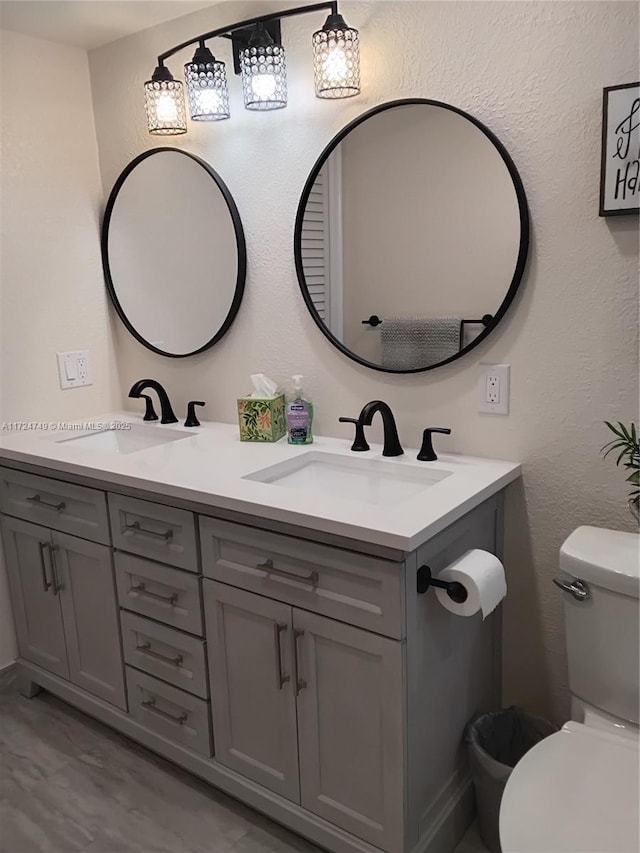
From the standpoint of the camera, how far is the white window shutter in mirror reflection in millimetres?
1965

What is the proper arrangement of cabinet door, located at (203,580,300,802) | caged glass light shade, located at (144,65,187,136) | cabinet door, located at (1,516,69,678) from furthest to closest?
cabinet door, located at (1,516,69,678)
caged glass light shade, located at (144,65,187,136)
cabinet door, located at (203,580,300,802)

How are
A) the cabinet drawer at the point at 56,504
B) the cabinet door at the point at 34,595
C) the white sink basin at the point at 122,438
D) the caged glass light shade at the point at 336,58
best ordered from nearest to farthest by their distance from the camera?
the caged glass light shade at the point at 336,58
the cabinet drawer at the point at 56,504
the cabinet door at the point at 34,595
the white sink basin at the point at 122,438

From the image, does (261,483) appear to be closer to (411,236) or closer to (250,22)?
(411,236)

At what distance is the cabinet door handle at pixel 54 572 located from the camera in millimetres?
2131

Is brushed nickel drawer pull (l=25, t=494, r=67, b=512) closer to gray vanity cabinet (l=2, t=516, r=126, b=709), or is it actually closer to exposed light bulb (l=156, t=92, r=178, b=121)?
gray vanity cabinet (l=2, t=516, r=126, b=709)

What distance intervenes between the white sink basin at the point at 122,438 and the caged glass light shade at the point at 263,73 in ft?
3.48

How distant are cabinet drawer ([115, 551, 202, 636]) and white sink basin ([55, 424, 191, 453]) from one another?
51 centimetres

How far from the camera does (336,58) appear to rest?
1760 mm

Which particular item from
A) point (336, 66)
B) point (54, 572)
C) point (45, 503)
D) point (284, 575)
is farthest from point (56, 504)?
point (336, 66)

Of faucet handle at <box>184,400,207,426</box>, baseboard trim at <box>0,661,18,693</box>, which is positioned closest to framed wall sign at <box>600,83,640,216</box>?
faucet handle at <box>184,400,207,426</box>

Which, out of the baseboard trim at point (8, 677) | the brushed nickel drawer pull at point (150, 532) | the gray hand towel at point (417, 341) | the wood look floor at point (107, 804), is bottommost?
the wood look floor at point (107, 804)

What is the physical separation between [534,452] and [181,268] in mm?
1332

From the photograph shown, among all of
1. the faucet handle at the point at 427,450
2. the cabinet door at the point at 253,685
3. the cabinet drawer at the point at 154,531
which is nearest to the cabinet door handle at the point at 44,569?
the cabinet drawer at the point at 154,531

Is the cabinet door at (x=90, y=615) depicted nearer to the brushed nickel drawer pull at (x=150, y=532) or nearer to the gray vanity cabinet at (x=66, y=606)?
the gray vanity cabinet at (x=66, y=606)
